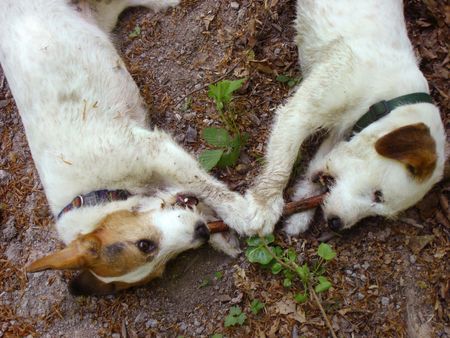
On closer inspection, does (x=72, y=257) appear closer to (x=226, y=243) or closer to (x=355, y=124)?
(x=226, y=243)

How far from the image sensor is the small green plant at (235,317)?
158 inches

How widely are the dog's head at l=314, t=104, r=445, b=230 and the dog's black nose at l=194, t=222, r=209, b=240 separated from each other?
912 mm

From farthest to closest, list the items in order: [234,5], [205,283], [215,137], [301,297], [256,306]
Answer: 1. [234,5]
2. [215,137]
3. [205,283]
4. [256,306]
5. [301,297]

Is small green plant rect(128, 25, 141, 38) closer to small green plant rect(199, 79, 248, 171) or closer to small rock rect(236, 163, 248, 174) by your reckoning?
small green plant rect(199, 79, 248, 171)

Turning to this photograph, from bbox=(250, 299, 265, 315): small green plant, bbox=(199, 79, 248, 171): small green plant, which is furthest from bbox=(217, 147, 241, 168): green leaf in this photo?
bbox=(250, 299, 265, 315): small green plant

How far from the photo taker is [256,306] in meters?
4.01

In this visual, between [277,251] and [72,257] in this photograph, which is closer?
[72,257]

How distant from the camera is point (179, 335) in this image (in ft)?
13.6

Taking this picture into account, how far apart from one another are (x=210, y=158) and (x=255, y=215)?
62 cm

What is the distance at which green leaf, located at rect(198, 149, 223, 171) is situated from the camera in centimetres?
438

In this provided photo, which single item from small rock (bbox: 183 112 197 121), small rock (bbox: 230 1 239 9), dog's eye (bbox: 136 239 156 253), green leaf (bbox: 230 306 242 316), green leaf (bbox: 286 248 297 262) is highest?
small rock (bbox: 230 1 239 9)

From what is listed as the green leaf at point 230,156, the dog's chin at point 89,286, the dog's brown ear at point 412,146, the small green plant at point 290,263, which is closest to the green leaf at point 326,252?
the small green plant at point 290,263

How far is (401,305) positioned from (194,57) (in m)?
2.83

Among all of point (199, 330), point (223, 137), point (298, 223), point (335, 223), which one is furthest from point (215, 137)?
point (199, 330)
